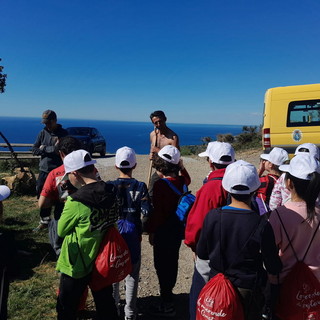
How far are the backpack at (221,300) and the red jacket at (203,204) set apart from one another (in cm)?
48

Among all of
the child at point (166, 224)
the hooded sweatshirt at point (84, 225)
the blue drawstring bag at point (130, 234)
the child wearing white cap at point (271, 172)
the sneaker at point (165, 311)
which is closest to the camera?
the hooded sweatshirt at point (84, 225)

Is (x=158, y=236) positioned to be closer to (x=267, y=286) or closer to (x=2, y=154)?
(x=267, y=286)

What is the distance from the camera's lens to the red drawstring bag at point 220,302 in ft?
6.48

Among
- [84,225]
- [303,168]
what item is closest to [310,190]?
[303,168]

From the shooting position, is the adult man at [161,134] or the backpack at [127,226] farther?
the adult man at [161,134]

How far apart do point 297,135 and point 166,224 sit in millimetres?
6378

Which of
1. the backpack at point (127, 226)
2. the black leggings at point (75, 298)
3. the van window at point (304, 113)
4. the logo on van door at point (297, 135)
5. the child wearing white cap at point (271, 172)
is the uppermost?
the van window at point (304, 113)

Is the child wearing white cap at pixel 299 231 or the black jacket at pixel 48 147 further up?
the black jacket at pixel 48 147

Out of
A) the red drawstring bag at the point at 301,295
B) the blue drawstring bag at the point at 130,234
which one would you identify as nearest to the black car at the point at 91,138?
the blue drawstring bag at the point at 130,234

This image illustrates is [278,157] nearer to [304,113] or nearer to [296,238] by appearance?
[296,238]

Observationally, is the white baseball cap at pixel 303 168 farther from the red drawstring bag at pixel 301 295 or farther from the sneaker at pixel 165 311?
the sneaker at pixel 165 311

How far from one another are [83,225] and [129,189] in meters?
0.65

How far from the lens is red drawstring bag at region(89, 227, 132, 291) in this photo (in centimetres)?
239

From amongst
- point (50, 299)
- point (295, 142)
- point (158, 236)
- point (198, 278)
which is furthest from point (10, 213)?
point (295, 142)
